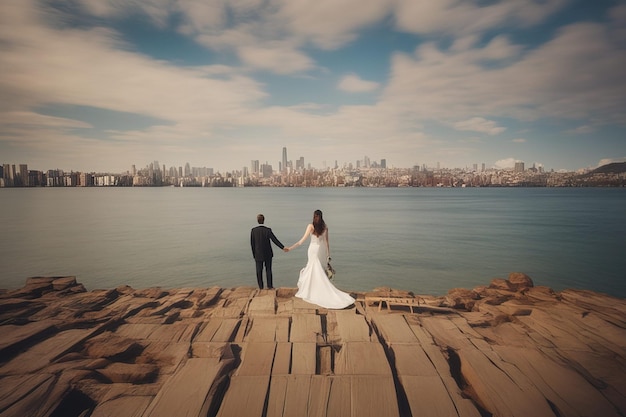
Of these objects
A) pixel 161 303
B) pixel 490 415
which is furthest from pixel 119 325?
pixel 490 415

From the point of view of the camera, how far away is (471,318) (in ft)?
24.7

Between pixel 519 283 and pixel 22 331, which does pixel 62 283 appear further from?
pixel 519 283

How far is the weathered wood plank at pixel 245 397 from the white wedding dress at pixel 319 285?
3.22 meters

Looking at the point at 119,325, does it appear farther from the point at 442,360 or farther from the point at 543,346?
the point at 543,346

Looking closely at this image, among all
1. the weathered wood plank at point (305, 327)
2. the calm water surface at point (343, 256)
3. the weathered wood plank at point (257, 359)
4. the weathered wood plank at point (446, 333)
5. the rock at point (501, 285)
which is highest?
the weathered wood plank at point (257, 359)

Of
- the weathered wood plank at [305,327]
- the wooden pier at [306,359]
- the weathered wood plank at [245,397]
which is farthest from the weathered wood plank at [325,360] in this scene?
the weathered wood plank at [245,397]

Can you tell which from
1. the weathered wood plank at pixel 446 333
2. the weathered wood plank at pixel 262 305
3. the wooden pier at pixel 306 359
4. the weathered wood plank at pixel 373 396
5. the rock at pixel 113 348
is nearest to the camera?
the weathered wood plank at pixel 373 396

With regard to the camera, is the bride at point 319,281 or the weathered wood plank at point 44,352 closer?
the weathered wood plank at point 44,352

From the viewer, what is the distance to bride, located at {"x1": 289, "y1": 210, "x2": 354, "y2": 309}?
7785 mm

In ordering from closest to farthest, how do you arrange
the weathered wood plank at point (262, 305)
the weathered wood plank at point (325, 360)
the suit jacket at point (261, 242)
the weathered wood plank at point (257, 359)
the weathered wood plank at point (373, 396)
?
the weathered wood plank at point (373, 396), the weathered wood plank at point (257, 359), the weathered wood plank at point (325, 360), the weathered wood plank at point (262, 305), the suit jacket at point (261, 242)

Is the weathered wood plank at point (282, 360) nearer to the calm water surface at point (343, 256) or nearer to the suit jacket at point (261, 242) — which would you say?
the suit jacket at point (261, 242)

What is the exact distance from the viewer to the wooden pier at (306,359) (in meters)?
4.20

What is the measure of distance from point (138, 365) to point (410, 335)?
4.46 metres

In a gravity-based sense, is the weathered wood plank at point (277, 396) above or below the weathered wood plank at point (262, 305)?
above
